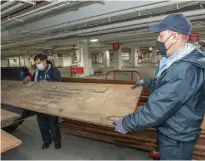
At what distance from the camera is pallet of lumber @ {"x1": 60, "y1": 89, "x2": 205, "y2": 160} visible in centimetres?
224

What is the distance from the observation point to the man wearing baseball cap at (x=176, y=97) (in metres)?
1.19

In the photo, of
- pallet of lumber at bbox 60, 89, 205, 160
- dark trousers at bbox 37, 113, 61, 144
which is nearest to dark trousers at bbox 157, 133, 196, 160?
pallet of lumber at bbox 60, 89, 205, 160

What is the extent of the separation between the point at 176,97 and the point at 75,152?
6.90 feet

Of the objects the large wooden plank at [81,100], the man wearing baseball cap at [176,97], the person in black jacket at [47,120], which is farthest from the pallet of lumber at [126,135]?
the man wearing baseball cap at [176,97]

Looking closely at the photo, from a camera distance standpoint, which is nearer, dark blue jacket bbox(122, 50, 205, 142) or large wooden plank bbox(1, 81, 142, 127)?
dark blue jacket bbox(122, 50, 205, 142)

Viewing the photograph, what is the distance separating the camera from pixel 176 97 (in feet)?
3.87

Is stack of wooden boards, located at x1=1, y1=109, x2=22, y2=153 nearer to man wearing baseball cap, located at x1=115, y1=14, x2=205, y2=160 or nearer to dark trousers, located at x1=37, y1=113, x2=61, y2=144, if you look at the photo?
dark trousers, located at x1=37, y1=113, x2=61, y2=144

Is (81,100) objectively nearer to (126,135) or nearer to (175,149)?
(126,135)

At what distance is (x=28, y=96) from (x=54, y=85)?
518 mm

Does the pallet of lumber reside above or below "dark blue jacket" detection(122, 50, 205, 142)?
below

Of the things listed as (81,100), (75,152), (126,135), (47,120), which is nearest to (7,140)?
(81,100)

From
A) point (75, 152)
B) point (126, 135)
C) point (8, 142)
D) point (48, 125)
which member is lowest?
point (75, 152)

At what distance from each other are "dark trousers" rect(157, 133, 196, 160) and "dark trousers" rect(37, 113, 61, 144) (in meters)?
1.85

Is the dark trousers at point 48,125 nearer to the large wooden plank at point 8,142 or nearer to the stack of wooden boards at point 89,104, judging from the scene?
the stack of wooden boards at point 89,104
